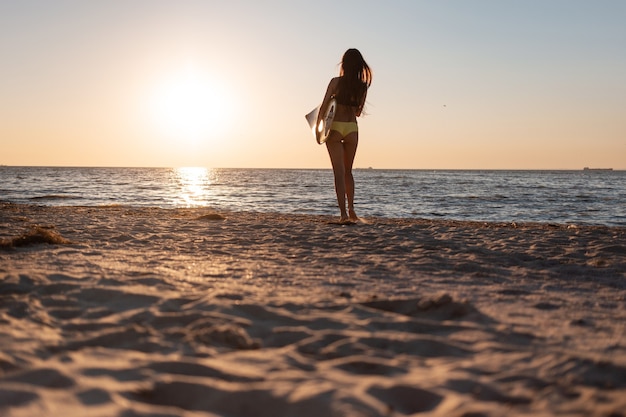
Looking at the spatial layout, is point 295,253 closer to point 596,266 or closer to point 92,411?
point 596,266

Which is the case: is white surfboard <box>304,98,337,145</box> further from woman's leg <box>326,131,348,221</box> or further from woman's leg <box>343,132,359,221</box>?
woman's leg <box>343,132,359,221</box>

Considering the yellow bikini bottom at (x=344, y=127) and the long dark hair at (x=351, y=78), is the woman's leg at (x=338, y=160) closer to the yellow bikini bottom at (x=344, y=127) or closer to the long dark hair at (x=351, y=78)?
the yellow bikini bottom at (x=344, y=127)

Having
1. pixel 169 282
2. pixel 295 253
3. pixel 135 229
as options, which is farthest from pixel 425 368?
pixel 135 229

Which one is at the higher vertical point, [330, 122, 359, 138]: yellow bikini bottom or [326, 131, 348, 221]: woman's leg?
[330, 122, 359, 138]: yellow bikini bottom

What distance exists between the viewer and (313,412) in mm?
1752

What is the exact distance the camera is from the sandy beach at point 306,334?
5.96 ft

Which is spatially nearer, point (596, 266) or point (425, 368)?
point (425, 368)

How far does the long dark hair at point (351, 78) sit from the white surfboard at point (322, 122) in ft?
0.48

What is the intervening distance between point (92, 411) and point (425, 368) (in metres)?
1.25

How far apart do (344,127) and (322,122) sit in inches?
12.6

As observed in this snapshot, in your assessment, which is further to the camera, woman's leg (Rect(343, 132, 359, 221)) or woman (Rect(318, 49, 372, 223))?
woman's leg (Rect(343, 132, 359, 221))

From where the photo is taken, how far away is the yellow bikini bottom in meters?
7.14

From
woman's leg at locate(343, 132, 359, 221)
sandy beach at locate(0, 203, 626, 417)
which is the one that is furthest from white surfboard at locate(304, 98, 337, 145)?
sandy beach at locate(0, 203, 626, 417)

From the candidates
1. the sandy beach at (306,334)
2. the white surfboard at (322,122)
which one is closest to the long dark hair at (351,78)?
the white surfboard at (322,122)
